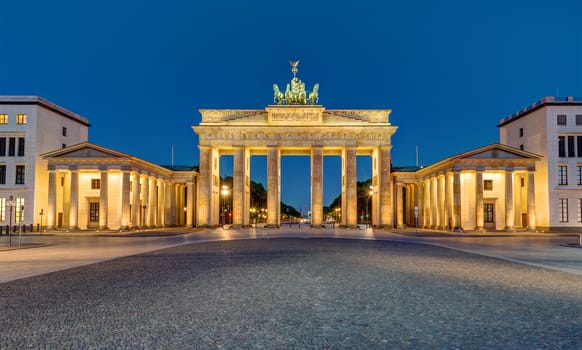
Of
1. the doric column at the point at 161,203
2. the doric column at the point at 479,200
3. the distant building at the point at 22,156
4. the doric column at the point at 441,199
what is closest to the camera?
the doric column at the point at 479,200

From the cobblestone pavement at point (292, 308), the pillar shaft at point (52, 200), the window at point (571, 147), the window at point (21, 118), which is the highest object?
the window at point (21, 118)

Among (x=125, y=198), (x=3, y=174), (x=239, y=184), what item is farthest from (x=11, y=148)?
(x=239, y=184)

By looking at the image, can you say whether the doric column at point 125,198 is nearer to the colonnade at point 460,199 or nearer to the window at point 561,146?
the colonnade at point 460,199

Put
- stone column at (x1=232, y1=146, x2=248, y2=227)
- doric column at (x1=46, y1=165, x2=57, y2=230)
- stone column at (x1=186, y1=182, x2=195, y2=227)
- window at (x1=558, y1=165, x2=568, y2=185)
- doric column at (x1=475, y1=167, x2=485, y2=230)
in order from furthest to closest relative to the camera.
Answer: stone column at (x1=186, y1=182, x2=195, y2=227) < stone column at (x1=232, y1=146, x2=248, y2=227) < window at (x1=558, y1=165, x2=568, y2=185) < doric column at (x1=475, y1=167, x2=485, y2=230) < doric column at (x1=46, y1=165, x2=57, y2=230)

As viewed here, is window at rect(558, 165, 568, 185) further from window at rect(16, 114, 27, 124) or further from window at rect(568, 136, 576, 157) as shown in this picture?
window at rect(16, 114, 27, 124)

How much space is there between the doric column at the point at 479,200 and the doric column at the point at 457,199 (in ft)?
7.45

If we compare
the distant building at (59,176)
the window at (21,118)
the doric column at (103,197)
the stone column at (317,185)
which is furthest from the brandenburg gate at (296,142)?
the window at (21,118)

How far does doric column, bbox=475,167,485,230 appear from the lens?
5709cm

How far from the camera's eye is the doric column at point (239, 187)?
228 ft

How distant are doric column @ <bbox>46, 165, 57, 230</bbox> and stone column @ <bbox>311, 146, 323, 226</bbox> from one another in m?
35.3

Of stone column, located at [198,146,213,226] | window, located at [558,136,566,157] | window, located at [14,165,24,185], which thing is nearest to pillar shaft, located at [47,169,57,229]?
window, located at [14,165,24,185]

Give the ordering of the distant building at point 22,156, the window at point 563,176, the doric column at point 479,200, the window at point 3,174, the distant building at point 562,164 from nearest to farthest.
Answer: the doric column at point 479,200, the distant building at point 562,164, the window at point 563,176, the distant building at point 22,156, the window at point 3,174

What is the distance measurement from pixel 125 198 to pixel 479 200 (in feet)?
149

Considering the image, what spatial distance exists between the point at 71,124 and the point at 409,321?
70.3 m
